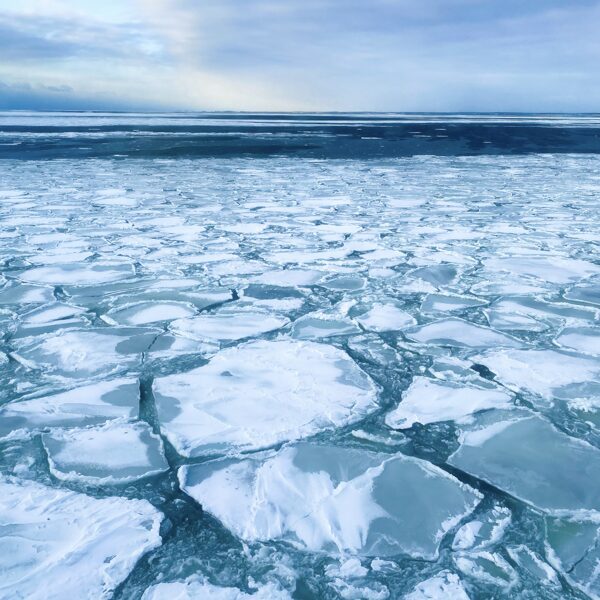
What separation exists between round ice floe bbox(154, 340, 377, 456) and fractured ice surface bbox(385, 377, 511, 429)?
0.09 metres

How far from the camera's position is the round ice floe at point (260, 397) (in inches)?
57.2

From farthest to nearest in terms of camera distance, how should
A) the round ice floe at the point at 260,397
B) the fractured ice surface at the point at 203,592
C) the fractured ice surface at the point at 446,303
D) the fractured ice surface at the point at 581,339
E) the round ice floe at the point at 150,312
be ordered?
the fractured ice surface at the point at 446,303 < the round ice floe at the point at 150,312 < the fractured ice surface at the point at 581,339 < the round ice floe at the point at 260,397 < the fractured ice surface at the point at 203,592

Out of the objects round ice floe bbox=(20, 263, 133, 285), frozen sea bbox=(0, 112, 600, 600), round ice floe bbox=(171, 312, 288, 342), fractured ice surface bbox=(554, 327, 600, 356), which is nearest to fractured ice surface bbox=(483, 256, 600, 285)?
frozen sea bbox=(0, 112, 600, 600)

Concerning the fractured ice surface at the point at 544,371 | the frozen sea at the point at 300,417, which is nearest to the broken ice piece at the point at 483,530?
the frozen sea at the point at 300,417

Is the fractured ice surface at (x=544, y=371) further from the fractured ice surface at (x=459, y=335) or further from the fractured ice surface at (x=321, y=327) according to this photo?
A: the fractured ice surface at (x=321, y=327)

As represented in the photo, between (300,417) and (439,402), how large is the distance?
1.29 ft

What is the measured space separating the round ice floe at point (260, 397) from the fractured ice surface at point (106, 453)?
0.07 metres

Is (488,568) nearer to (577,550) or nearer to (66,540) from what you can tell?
(577,550)

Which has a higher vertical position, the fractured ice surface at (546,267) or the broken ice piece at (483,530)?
the fractured ice surface at (546,267)

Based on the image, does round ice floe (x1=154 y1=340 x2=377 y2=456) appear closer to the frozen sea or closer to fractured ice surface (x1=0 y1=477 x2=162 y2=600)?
the frozen sea

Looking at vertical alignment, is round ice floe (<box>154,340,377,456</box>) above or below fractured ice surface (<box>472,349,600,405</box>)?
below

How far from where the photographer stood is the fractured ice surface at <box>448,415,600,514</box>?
1214 mm

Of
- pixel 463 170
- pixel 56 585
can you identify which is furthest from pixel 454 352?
pixel 463 170

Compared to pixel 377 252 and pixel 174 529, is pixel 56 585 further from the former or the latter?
pixel 377 252
